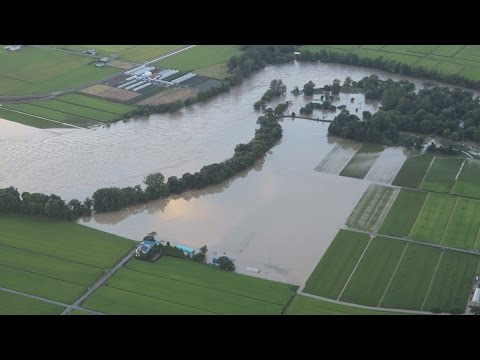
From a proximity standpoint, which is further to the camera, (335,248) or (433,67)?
(433,67)

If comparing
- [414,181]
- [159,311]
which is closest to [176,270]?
[159,311]

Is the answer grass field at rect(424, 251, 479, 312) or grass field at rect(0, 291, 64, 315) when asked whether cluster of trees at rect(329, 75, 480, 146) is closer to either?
grass field at rect(424, 251, 479, 312)

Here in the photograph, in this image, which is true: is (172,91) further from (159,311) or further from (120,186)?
(159,311)

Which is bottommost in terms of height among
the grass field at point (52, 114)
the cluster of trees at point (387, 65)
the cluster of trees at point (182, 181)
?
the cluster of trees at point (182, 181)

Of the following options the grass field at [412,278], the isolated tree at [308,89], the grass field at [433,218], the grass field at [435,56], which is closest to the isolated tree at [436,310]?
the grass field at [412,278]

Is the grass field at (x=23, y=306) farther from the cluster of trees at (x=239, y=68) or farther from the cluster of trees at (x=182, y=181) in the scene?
the cluster of trees at (x=239, y=68)

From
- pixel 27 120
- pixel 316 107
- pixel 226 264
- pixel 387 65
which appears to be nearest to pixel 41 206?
pixel 226 264
